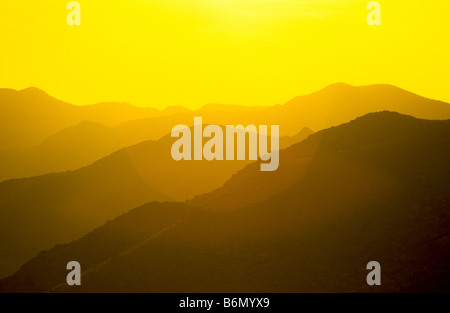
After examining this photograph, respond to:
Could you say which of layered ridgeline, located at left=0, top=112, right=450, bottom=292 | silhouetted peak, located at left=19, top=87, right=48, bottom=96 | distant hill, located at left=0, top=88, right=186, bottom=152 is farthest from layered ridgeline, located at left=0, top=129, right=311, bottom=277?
silhouetted peak, located at left=19, top=87, right=48, bottom=96

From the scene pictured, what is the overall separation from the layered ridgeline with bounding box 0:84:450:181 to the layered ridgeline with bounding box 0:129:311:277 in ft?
146

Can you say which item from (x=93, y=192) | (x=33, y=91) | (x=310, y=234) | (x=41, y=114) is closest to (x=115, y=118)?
(x=41, y=114)

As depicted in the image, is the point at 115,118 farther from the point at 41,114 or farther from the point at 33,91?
the point at 33,91

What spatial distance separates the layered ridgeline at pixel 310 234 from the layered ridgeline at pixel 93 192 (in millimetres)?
19929

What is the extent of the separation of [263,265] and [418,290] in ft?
26.6

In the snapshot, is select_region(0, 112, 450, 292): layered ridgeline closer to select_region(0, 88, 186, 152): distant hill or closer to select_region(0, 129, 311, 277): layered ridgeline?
select_region(0, 129, 311, 277): layered ridgeline

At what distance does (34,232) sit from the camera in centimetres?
6372

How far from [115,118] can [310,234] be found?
15918 centimetres

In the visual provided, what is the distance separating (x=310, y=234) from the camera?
32500 mm

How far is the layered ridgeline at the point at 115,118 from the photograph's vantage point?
131 metres

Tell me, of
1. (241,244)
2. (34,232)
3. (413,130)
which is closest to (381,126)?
(413,130)

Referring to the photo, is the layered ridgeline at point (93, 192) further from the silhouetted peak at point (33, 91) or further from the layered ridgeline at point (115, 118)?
the silhouetted peak at point (33, 91)

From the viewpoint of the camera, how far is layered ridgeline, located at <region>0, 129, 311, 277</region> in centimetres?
6297

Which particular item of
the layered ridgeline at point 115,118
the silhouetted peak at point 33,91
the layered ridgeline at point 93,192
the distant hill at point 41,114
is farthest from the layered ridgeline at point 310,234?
the silhouetted peak at point 33,91
